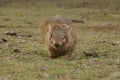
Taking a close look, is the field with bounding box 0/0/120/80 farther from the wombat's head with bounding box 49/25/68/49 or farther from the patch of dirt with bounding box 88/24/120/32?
the wombat's head with bounding box 49/25/68/49

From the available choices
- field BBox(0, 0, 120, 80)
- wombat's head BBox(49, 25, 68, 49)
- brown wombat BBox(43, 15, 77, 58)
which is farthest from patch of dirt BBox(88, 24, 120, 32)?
wombat's head BBox(49, 25, 68, 49)

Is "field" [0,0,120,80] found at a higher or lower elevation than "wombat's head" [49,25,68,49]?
lower

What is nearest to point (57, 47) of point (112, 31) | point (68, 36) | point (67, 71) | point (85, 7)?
point (68, 36)

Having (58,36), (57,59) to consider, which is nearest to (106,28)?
(57,59)

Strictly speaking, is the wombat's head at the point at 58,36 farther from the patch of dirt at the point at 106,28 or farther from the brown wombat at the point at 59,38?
the patch of dirt at the point at 106,28

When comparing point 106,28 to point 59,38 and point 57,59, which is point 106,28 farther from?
point 59,38

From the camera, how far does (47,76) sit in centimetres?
854

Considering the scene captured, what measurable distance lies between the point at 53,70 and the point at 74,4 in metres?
24.2

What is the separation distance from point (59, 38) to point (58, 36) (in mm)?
70

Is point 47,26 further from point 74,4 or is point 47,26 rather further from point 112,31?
point 74,4

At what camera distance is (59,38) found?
1008cm

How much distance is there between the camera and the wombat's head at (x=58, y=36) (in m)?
10.0

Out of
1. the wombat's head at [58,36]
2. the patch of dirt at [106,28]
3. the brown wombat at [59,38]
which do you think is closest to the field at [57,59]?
the patch of dirt at [106,28]

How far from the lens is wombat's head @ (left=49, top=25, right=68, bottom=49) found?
10.0 m
